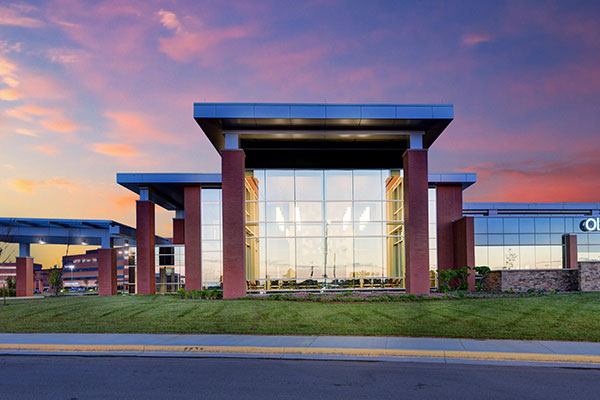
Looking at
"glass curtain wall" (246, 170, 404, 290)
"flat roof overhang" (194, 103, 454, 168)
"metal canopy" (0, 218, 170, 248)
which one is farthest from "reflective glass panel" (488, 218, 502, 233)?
"metal canopy" (0, 218, 170, 248)

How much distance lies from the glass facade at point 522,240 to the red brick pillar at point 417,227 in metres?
13.4

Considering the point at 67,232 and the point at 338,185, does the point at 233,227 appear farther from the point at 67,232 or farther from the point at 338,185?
the point at 67,232

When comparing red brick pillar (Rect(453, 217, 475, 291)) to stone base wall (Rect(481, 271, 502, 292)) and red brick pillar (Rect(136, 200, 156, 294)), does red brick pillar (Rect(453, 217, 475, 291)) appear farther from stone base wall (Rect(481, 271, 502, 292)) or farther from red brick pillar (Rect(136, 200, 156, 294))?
red brick pillar (Rect(136, 200, 156, 294))

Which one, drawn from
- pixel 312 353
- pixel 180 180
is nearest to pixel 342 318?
pixel 312 353

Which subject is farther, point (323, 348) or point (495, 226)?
point (495, 226)

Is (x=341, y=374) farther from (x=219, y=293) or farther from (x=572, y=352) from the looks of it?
(x=219, y=293)

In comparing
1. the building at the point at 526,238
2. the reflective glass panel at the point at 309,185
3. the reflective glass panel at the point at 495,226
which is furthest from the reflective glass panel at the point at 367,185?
the reflective glass panel at the point at 495,226

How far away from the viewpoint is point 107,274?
35406mm

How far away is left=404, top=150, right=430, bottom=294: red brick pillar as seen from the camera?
77.2 ft

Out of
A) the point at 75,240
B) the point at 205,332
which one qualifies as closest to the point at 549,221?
the point at 205,332

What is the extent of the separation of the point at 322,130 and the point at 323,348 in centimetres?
1489

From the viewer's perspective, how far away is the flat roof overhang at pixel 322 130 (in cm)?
2250

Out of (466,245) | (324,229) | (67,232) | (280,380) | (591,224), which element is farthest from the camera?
(67,232)

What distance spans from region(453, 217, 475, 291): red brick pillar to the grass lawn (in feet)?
24.6
